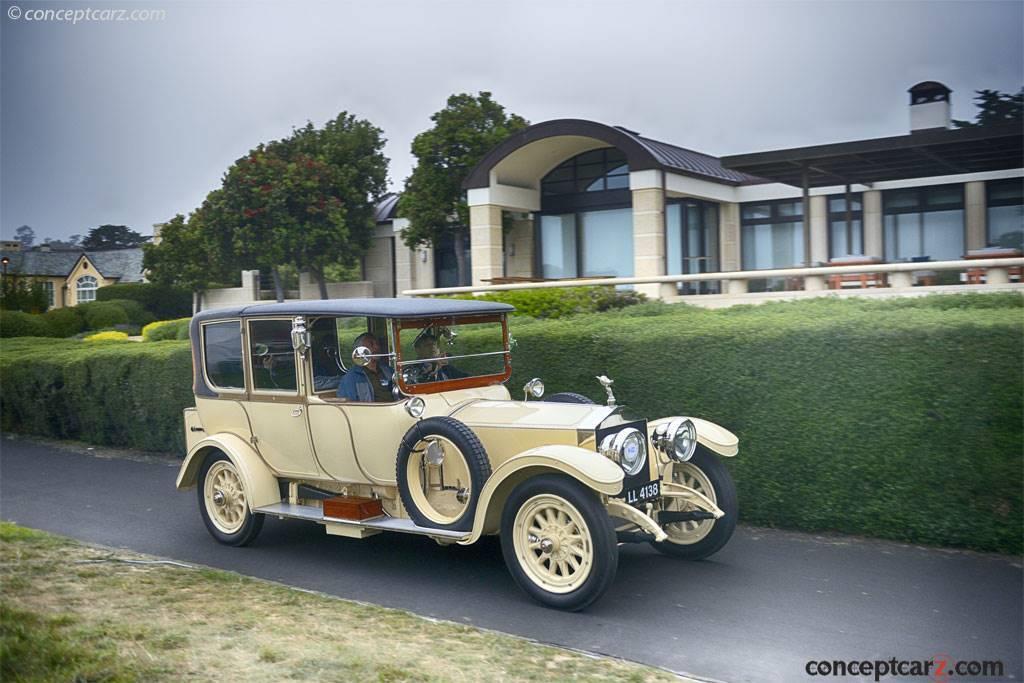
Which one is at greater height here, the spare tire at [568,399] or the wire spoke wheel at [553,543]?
the spare tire at [568,399]

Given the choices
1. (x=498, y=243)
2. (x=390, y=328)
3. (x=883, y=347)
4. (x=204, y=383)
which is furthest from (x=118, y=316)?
(x=883, y=347)

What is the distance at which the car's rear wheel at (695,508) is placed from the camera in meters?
6.94

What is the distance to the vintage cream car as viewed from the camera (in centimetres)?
613

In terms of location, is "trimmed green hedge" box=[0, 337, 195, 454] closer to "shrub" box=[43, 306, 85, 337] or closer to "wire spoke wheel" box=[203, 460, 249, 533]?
"wire spoke wheel" box=[203, 460, 249, 533]

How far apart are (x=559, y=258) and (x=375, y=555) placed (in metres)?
18.5

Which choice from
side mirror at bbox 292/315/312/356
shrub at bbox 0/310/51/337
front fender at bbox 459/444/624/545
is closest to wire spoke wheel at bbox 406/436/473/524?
front fender at bbox 459/444/624/545

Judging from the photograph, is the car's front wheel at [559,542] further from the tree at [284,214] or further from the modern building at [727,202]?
the tree at [284,214]

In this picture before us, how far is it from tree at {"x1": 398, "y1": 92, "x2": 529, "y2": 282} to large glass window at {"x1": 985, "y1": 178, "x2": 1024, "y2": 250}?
13616mm

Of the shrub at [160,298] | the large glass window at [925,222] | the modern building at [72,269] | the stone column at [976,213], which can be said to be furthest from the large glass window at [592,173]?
the shrub at [160,298]

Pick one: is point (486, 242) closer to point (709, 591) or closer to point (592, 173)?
point (592, 173)

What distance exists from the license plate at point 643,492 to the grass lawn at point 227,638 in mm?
1313

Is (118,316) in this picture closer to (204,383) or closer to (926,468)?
(204,383)

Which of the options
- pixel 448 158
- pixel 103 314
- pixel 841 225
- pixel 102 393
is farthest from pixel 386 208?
pixel 102 393

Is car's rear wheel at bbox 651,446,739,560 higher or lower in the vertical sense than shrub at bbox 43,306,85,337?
lower
